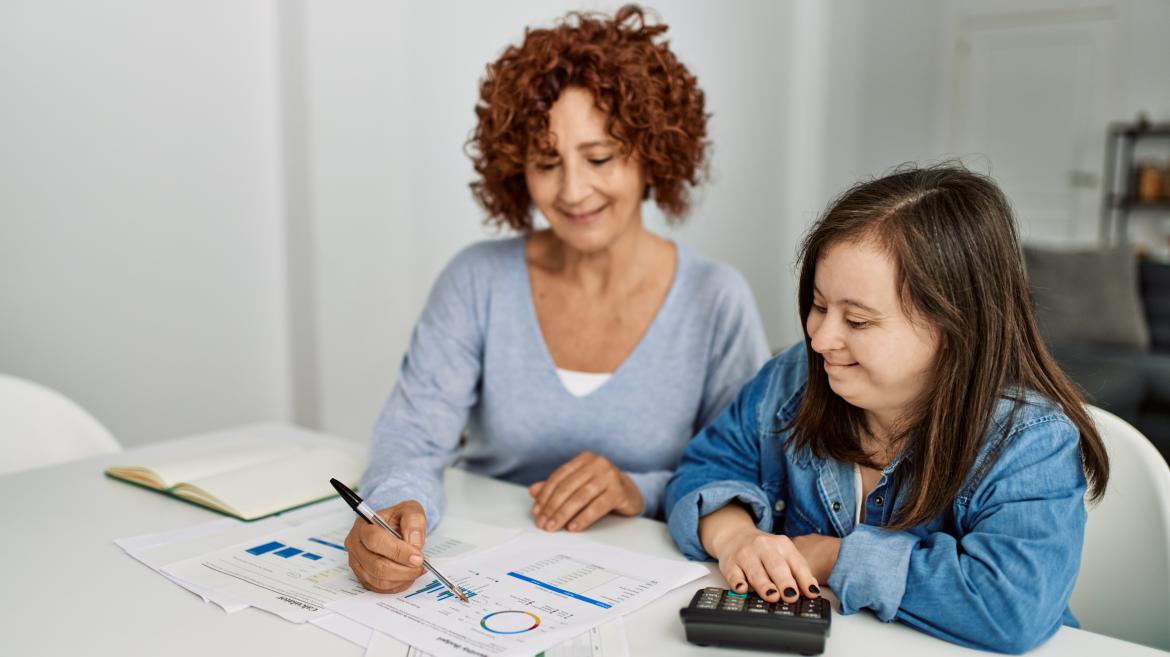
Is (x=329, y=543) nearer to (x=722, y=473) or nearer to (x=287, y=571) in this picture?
(x=287, y=571)

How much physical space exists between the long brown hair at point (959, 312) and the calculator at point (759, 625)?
190 mm

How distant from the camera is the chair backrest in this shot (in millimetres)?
1060

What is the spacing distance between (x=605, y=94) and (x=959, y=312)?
69 cm

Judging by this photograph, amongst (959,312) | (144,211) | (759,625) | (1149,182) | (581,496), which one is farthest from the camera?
(1149,182)

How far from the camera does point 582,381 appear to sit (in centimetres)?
150

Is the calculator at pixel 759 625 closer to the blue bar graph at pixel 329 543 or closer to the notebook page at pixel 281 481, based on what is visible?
the blue bar graph at pixel 329 543

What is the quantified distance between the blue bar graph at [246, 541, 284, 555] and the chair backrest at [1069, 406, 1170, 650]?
93 centimetres

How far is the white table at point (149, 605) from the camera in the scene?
33.7 inches

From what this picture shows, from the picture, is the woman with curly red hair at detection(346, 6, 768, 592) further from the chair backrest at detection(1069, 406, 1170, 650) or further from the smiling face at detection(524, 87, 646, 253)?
the chair backrest at detection(1069, 406, 1170, 650)

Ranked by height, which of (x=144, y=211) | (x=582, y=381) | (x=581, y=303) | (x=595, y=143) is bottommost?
(x=582, y=381)

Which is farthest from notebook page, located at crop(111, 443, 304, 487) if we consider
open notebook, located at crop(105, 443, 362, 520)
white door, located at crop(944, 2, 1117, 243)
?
white door, located at crop(944, 2, 1117, 243)

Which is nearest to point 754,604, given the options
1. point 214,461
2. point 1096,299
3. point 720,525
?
point 720,525

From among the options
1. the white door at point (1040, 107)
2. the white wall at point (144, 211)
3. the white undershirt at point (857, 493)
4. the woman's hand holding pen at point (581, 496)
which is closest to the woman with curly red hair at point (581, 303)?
the woman's hand holding pen at point (581, 496)

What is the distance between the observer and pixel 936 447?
0.95m
